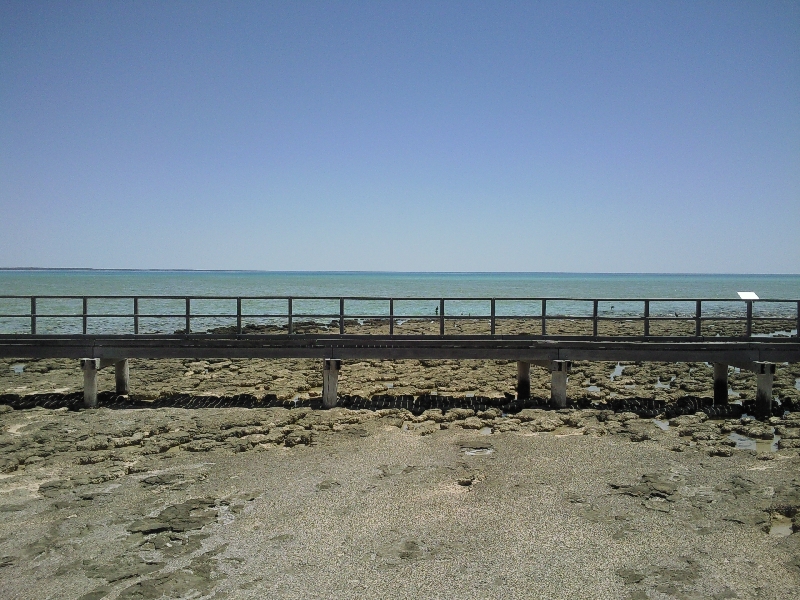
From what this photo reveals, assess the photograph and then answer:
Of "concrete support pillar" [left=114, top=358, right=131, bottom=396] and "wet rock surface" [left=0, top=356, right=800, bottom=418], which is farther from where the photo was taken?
"concrete support pillar" [left=114, top=358, right=131, bottom=396]

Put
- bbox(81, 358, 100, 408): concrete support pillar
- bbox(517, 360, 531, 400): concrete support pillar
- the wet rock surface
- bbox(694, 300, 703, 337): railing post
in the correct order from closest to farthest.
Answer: bbox(81, 358, 100, 408): concrete support pillar → bbox(694, 300, 703, 337): railing post → the wet rock surface → bbox(517, 360, 531, 400): concrete support pillar

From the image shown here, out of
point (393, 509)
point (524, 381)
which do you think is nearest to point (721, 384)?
point (524, 381)

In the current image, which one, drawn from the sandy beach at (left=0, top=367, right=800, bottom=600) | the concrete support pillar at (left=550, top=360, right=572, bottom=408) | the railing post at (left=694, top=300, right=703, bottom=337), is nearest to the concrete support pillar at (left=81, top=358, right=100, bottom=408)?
the sandy beach at (left=0, top=367, right=800, bottom=600)

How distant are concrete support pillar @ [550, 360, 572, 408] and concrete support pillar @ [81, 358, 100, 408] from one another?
10.7 metres

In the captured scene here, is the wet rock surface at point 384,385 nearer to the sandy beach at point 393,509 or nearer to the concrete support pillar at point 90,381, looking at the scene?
the concrete support pillar at point 90,381

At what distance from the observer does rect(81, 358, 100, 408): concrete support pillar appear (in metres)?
13.9

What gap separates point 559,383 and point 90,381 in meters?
10.9

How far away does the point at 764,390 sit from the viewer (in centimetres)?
1346

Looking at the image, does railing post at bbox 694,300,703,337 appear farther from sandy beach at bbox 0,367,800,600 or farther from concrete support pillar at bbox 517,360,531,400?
concrete support pillar at bbox 517,360,531,400

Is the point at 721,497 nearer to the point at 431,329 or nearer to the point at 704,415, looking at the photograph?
the point at 704,415

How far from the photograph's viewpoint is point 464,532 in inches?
284

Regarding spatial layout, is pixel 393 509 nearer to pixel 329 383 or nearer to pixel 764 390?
pixel 329 383

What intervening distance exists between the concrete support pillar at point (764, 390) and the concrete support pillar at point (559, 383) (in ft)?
13.6

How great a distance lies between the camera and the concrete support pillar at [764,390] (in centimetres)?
1333
